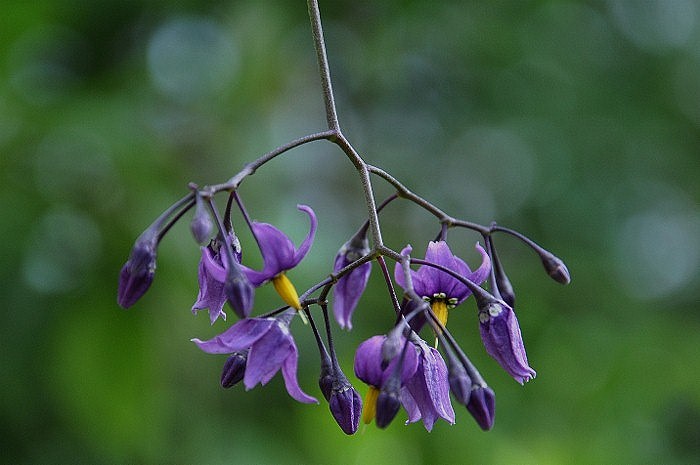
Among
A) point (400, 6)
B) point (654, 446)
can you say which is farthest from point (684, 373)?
point (400, 6)

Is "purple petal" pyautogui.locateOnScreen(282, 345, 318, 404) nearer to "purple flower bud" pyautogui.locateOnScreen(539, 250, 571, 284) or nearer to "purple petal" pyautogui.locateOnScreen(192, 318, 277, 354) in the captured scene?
"purple petal" pyautogui.locateOnScreen(192, 318, 277, 354)

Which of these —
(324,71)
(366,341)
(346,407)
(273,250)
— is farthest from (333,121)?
(346,407)

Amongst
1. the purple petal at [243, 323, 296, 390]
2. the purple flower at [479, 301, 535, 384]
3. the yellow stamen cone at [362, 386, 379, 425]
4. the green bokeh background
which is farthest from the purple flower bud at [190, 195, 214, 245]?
the green bokeh background

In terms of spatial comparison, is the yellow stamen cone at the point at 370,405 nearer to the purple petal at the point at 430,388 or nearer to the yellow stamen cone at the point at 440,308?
the purple petal at the point at 430,388

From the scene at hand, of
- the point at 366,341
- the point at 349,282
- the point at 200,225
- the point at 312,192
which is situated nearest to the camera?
the point at 200,225

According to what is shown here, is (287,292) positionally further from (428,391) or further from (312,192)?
(312,192)

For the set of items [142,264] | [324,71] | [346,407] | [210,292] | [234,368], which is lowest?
[346,407]

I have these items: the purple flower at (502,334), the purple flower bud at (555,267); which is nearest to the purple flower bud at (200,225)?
the purple flower at (502,334)
